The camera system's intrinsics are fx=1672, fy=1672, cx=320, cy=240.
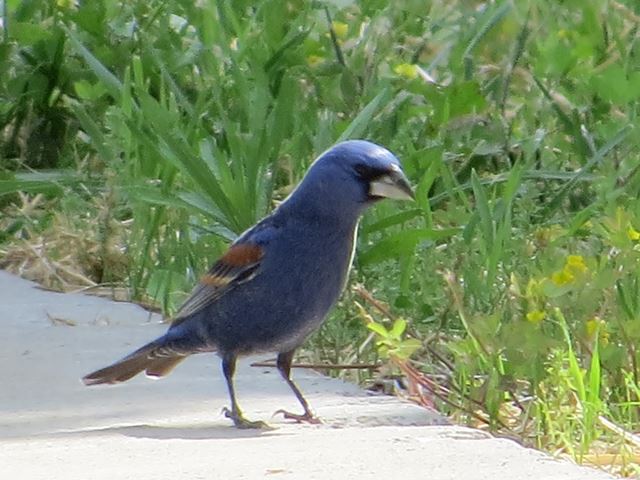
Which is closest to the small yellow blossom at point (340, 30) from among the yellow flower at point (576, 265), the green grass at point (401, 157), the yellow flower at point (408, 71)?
the green grass at point (401, 157)

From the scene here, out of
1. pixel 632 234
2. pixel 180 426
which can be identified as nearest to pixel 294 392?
pixel 180 426

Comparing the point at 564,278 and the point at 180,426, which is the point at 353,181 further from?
the point at 180,426

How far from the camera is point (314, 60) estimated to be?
5.51m

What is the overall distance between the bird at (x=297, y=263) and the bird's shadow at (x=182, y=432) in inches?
1.4

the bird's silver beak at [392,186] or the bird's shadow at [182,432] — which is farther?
the bird's silver beak at [392,186]

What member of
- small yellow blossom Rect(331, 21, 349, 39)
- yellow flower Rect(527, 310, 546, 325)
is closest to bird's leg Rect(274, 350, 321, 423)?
yellow flower Rect(527, 310, 546, 325)

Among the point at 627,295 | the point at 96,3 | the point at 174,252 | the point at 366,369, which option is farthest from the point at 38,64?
the point at 627,295

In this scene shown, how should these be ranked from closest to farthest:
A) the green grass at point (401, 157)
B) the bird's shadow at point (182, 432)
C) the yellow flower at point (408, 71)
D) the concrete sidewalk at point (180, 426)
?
the concrete sidewalk at point (180, 426)
the bird's shadow at point (182, 432)
the green grass at point (401, 157)
the yellow flower at point (408, 71)

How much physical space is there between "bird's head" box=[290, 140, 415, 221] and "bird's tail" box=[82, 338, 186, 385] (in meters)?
0.49

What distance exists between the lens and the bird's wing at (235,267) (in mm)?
3518

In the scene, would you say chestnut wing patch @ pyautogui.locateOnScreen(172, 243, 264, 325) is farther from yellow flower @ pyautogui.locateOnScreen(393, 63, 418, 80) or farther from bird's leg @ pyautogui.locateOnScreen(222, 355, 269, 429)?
yellow flower @ pyautogui.locateOnScreen(393, 63, 418, 80)

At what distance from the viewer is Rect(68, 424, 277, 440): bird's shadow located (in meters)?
3.26

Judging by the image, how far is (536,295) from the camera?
3484 mm

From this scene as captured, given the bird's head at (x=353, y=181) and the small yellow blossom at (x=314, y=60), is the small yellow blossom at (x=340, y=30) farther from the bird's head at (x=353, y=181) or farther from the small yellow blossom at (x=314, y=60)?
the bird's head at (x=353, y=181)
